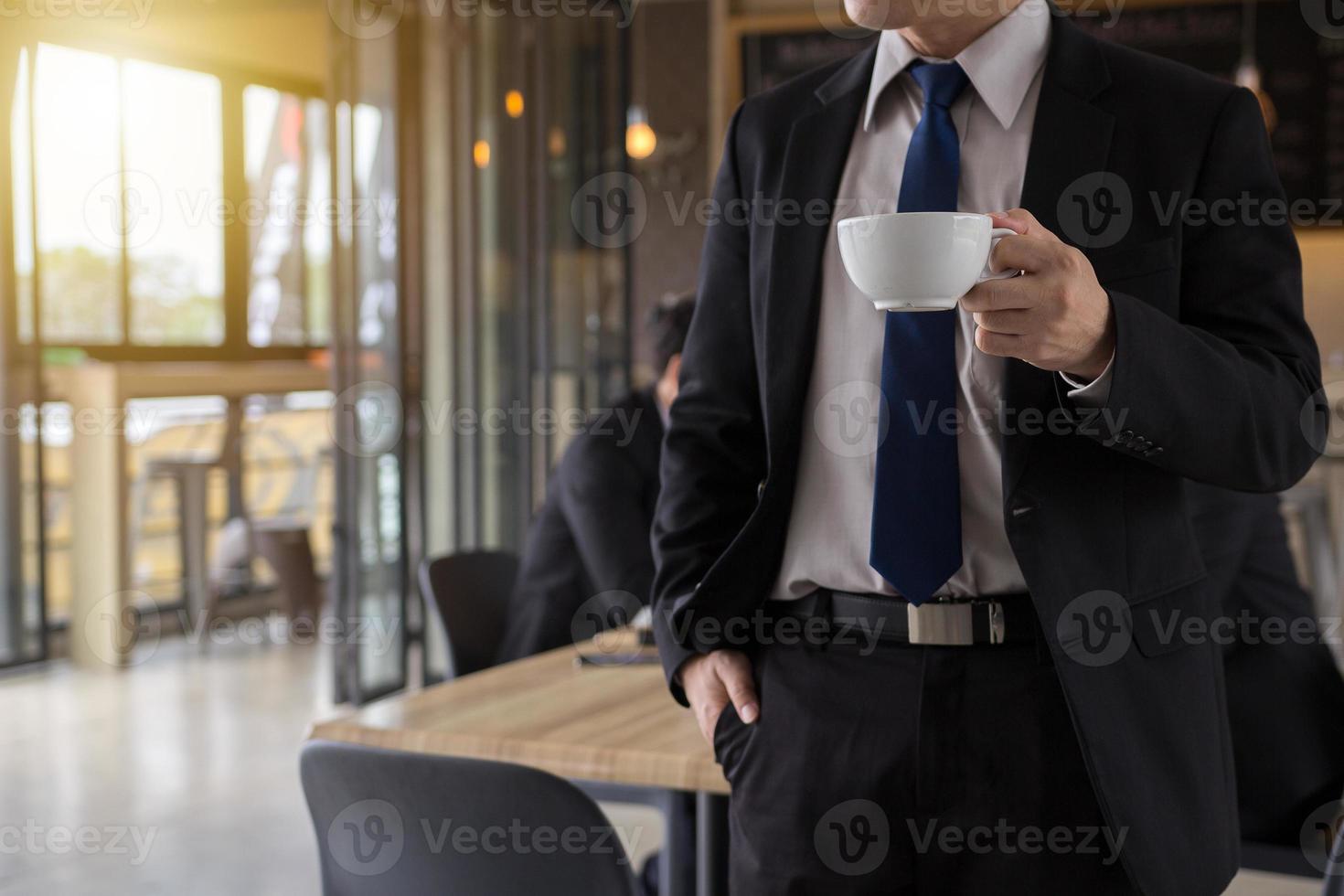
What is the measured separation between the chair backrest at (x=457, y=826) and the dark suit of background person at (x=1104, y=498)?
151 millimetres

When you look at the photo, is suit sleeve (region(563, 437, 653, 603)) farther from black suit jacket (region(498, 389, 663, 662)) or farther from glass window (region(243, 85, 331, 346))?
glass window (region(243, 85, 331, 346))

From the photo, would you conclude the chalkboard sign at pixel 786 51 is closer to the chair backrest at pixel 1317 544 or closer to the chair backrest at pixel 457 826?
the chair backrest at pixel 1317 544

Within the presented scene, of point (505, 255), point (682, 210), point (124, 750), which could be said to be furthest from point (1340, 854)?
point (682, 210)

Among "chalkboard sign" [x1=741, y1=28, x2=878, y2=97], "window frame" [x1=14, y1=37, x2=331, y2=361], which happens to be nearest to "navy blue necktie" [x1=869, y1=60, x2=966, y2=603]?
"chalkboard sign" [x1=741, y1=28, x2=878, y2=97]

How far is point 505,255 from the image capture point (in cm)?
526

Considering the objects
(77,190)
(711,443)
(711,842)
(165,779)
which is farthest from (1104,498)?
(77,190)

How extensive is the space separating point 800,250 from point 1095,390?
33 cm

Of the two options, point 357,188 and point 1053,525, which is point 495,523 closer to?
point 357,188

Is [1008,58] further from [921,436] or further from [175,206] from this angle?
[175,206]

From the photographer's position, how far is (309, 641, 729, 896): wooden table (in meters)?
1.60

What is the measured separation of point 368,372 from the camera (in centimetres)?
483

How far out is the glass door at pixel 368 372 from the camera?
469 cm

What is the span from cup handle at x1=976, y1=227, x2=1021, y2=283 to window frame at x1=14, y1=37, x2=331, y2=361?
21.7 ft

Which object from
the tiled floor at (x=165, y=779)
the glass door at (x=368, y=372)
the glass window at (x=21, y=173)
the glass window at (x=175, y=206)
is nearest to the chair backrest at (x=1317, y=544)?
the tiled floor at (x=165, y=779)
